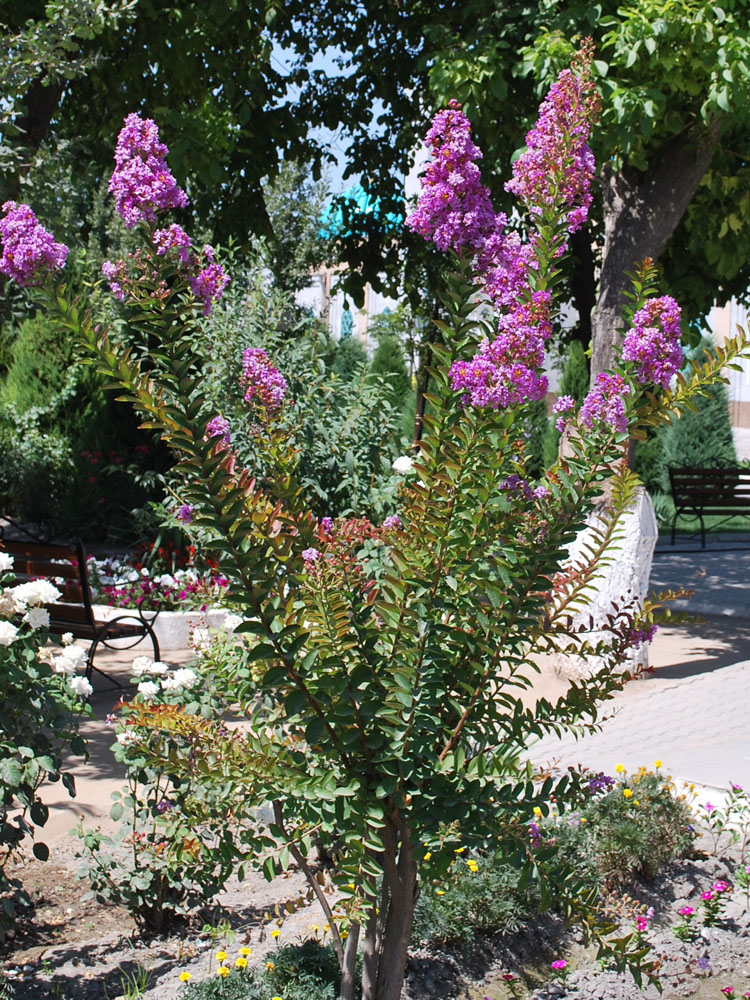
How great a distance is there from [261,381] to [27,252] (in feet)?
2.15

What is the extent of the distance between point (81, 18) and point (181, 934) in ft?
19.1

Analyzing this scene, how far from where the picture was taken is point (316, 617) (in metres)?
2.23

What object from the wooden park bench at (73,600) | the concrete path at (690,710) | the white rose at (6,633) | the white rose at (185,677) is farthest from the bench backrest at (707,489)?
the white rose at (6,633)

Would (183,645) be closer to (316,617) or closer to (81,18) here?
(81,18)

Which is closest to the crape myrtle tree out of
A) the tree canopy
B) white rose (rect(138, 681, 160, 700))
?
white rose (rect(138, 681, 160, 700))

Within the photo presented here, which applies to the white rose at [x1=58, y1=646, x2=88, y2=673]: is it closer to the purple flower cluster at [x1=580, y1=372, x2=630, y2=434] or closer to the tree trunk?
the tree trunk

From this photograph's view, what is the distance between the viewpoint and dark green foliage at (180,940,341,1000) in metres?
2.91

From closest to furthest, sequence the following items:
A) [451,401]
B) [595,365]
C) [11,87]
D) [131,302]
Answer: [131,302] < [451,401] < [11,87] < [595,365]

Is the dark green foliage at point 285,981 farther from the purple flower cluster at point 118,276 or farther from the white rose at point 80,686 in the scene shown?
the purple flower cluster at point 118,276

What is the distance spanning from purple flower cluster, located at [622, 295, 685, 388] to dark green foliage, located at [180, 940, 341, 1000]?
73.0 inches

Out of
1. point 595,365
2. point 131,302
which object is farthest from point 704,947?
point 595,365

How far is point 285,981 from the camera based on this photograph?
9.82 feet

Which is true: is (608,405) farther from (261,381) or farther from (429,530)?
(261,381)

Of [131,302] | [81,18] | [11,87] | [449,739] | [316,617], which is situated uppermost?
[81,18]
